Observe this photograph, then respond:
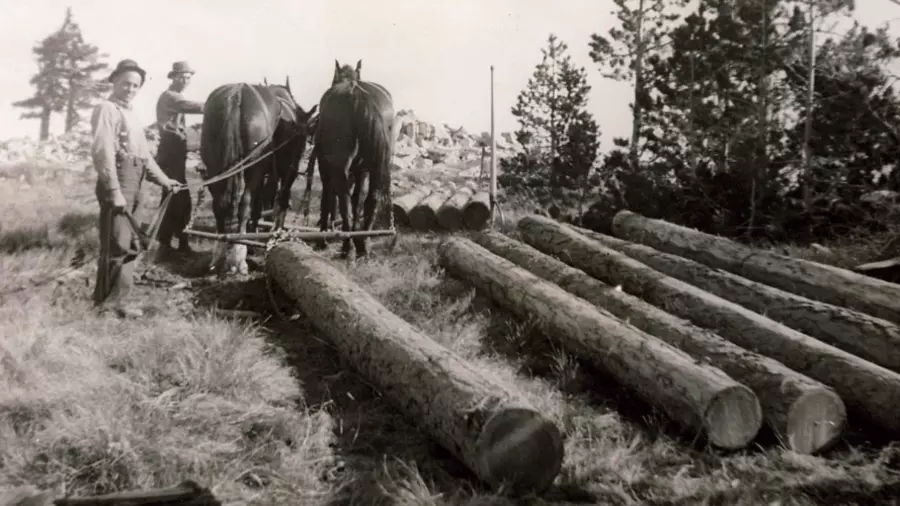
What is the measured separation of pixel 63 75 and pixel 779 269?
655 cm

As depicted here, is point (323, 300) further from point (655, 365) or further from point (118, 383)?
point (655, 365)

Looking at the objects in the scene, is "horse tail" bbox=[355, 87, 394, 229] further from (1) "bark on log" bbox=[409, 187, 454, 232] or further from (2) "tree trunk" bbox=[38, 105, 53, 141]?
(2) "tree trunk" bbox=[38, 105, 53, 141]

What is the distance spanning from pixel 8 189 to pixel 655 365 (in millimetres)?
6133

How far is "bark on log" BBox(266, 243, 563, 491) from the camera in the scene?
11.3ft

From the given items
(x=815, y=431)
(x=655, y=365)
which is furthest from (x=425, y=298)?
(x=815, y=431)

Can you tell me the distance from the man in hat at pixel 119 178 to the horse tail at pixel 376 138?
2478mm

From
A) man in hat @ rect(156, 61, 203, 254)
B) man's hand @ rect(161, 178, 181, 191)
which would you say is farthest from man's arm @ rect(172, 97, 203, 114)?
man's hand @ rect(161, 178, 181, 191)

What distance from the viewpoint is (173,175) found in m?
8.26

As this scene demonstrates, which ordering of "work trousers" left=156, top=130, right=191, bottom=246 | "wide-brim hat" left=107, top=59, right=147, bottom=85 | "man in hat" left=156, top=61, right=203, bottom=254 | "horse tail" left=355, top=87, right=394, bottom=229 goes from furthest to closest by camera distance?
1. "work trousers" left=156, top=130, right=191, bottom=246
2. "man in hat" left=156, top=61, right=203, bottom=254
3. "horse tail" left=355, top=87, right=394, bottom=229
4. "wide-brim hat" left=107, top=59, right=147, bottom=85

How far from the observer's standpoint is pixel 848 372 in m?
4.47

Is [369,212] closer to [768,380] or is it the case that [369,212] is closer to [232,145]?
[232,145]

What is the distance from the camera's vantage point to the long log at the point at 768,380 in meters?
4.06

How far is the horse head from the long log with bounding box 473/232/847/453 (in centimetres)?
404

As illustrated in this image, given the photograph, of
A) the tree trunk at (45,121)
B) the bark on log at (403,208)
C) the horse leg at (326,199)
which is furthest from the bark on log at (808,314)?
the tree trunk at (45,121)
